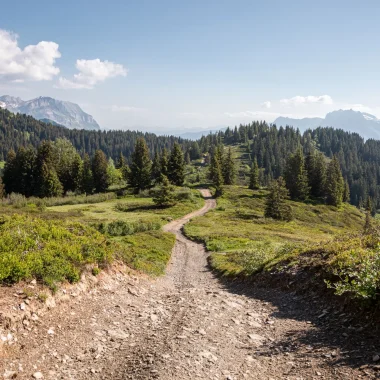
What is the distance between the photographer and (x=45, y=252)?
→ 11250 millimetres

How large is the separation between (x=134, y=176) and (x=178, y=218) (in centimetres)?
3323

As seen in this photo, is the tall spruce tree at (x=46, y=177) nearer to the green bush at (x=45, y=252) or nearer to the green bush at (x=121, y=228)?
the green bush at (x=121, y=228)

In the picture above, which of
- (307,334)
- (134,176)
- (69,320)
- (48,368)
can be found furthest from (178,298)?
(134,176)

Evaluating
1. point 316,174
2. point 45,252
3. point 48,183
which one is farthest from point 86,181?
point 45,252

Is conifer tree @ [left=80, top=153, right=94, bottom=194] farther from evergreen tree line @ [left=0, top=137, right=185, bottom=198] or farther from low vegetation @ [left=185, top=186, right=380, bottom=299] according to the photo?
low vegetation @ [left=185, top=186, right=380, bottom=299]

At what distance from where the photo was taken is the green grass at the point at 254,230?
21609 mm

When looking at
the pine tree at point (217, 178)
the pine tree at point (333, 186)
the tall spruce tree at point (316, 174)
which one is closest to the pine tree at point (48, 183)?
the pine tree at point (217, 178)

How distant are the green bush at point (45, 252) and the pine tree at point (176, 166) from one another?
257 ft

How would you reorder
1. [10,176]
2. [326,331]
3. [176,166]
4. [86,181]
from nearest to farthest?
[326,331] → [86,181] → [10,176] → [176,166]

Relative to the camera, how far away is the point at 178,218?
196ft

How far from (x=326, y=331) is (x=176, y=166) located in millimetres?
86752

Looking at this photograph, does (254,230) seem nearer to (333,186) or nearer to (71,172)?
(71,172)

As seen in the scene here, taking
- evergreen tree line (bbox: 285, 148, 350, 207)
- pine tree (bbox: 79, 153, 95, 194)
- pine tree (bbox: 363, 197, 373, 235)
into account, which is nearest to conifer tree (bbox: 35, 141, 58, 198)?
pine tree (bbox: 79, 153, 95, 194)

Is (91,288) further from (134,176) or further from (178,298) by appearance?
(134,176)
